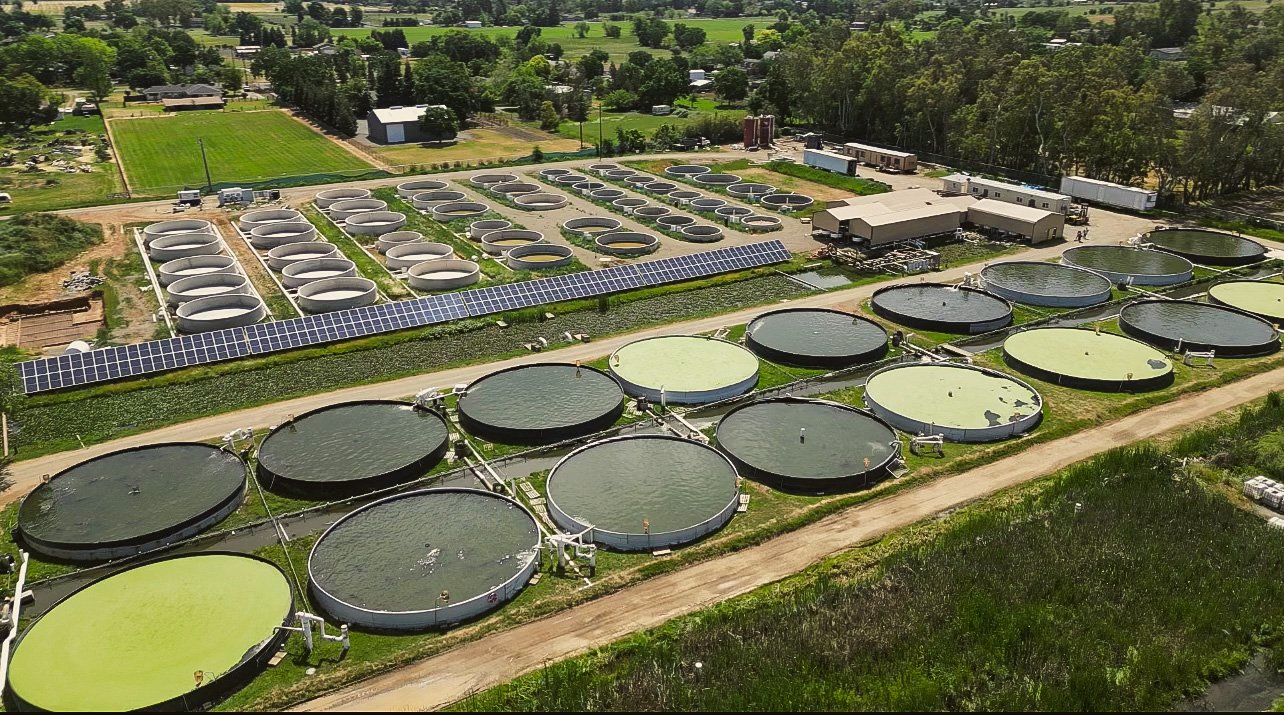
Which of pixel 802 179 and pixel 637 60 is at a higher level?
pixel 637 60

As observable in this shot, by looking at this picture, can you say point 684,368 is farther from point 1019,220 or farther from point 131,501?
point 1019,220

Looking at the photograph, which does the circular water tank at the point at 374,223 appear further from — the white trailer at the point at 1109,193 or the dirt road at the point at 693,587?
the white trailer at the point at 1109,193

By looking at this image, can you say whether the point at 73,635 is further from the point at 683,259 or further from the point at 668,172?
the point at 668,172

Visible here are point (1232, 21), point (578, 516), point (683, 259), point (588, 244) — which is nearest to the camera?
point (578, 516)

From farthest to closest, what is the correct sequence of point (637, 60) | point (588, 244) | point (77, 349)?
point (637, 60)
point (588, 244)
point (77, 349)

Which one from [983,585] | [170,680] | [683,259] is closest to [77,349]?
[170,680]

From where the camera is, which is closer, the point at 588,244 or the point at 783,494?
the point at 783,494

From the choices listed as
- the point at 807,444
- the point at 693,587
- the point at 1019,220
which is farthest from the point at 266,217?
the point at 1019,220
